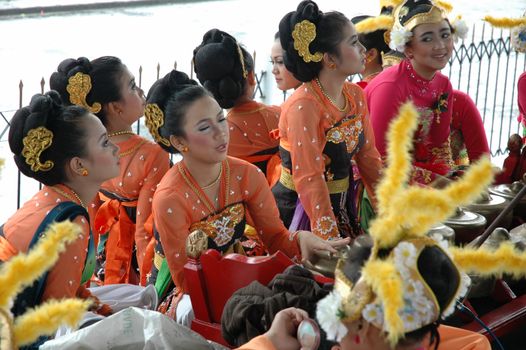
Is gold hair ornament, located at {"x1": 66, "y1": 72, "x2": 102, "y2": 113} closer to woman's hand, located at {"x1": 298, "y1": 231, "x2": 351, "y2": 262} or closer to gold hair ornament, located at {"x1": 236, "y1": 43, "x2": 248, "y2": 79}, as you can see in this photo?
gold hair ornament, located at {"x1": 236, "y1": 43, "x2": 248, "y2": 79}

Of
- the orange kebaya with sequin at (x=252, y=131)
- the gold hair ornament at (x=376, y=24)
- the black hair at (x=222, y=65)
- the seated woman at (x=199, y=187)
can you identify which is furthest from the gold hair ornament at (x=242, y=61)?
the gold hair ornament at (x=376, y=24)

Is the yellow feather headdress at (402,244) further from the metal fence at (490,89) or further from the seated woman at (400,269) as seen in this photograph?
the metal fence at (490,89)

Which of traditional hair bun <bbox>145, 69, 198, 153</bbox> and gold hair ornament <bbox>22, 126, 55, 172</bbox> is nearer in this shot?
gold hair ornament <bbox>22, 126, 55, 172</bbox>

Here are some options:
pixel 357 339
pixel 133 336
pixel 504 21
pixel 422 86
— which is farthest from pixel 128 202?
pixel 504 21

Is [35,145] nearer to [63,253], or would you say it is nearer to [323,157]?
[63,253]

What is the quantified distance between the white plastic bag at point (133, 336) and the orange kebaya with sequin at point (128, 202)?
2.56 feet

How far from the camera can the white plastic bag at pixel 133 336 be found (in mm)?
2064

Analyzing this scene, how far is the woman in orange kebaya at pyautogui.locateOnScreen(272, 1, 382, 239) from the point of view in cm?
301

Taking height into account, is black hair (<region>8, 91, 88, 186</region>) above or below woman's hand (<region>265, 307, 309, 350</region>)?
above

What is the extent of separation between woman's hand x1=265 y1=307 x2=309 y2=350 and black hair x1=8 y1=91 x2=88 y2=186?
2.90 feet

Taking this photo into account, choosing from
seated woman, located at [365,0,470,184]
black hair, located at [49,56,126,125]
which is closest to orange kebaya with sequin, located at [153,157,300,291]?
black hair, located at [49,56,126,125]

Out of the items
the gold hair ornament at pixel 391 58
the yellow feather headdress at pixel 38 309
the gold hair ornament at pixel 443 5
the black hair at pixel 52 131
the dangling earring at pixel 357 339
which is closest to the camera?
the yellow feather headdress at pixel 38 309

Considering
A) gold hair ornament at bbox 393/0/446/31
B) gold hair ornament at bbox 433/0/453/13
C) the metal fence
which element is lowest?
the metal fence

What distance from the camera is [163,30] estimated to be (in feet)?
31.6
